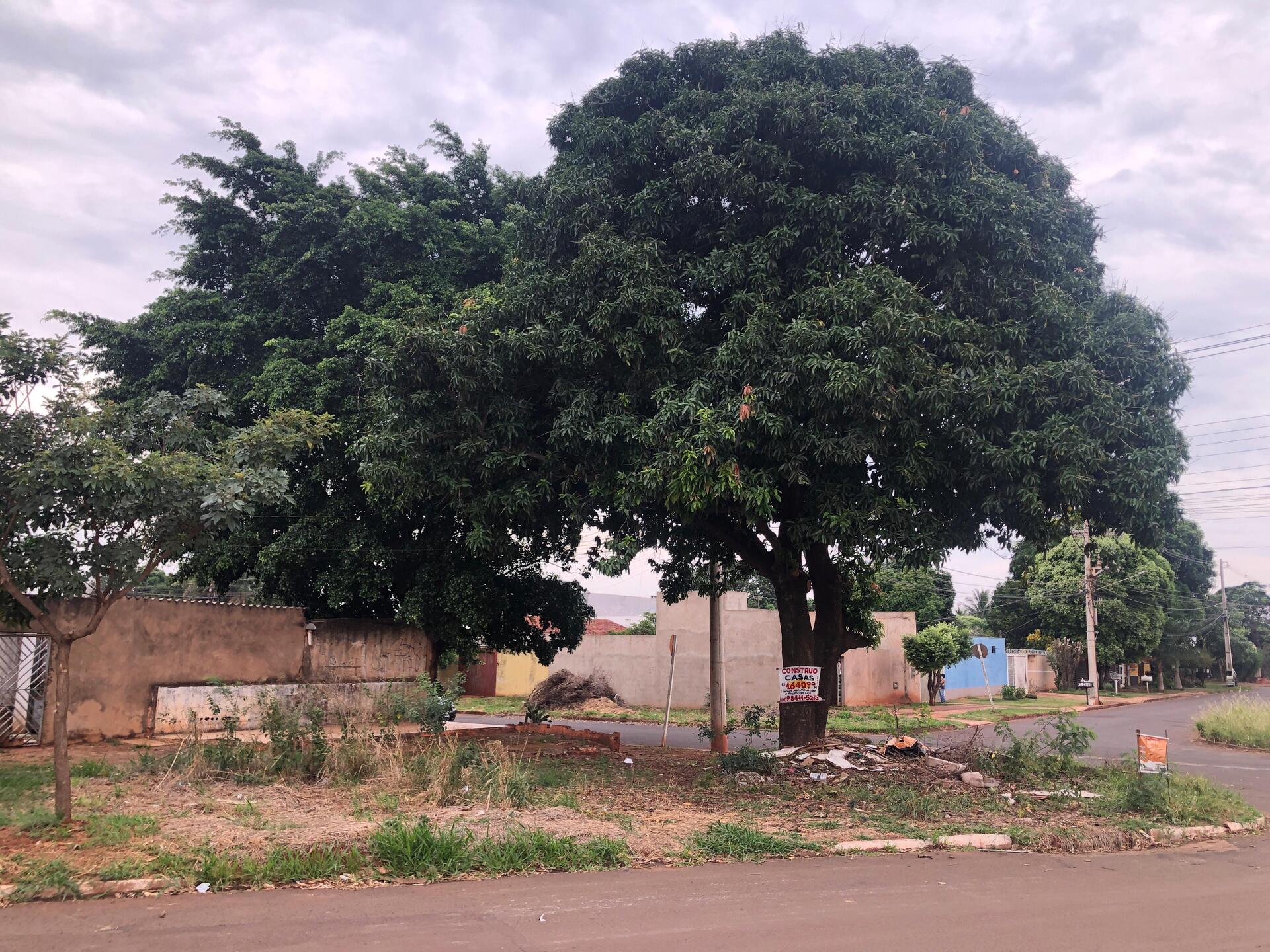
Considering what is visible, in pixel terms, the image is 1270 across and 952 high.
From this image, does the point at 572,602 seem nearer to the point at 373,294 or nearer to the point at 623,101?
the point at 373,294

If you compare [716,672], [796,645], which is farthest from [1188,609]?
[796,645]

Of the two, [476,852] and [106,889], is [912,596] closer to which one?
[476,852]

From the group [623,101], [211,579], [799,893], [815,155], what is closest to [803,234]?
[815,155]

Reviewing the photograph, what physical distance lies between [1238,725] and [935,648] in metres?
11.4

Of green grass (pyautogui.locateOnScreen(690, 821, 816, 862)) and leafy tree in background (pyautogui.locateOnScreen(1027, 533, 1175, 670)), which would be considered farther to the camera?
leafy tree in background (pyautogui.locateOnScreen(1027, 533, 1175, 670))

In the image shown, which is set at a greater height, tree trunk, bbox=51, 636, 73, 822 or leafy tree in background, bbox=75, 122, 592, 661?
leafy tree in background, bbox=75, 122, 592, 661

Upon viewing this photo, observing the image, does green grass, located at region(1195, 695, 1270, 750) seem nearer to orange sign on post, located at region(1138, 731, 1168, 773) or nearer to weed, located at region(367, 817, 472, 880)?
orange sign on post, located at region(1138, 731, 1168, 773)

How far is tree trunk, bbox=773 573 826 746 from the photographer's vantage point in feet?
46.9

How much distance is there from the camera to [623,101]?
1388cm

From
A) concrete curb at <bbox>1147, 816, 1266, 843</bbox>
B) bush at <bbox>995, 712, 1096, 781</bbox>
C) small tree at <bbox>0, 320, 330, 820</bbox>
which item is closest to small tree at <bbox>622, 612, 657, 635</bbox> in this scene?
bush at <bbox>995, 712, 1096, 781</bbox>

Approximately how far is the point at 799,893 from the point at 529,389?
7.77 metres

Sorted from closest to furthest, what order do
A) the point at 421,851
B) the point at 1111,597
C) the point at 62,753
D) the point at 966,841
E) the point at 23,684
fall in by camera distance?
the point at 421,851, the point at 62,753, the point at 966,841, the point at 23,684, the point at 1111,597

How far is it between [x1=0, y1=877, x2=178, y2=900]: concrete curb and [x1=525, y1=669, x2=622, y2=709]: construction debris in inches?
951

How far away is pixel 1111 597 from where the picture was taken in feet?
151
